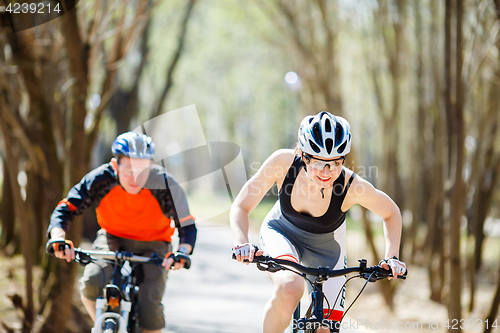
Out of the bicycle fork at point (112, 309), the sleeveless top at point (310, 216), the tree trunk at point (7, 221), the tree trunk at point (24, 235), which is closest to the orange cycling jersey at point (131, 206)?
the bicycle fork at point (112, 309)

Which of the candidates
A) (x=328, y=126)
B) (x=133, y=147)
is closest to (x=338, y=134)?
(x=328, y=126)

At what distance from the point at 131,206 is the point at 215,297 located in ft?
18.4

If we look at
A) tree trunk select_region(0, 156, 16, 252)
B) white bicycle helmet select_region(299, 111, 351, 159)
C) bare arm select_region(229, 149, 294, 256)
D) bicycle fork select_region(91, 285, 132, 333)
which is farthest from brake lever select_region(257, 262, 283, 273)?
tree trunk select_region(0, 156, 16, 252)

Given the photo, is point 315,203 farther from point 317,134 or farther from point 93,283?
point 93,283

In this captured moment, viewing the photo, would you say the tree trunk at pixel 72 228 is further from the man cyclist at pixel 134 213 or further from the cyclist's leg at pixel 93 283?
the cyclist's leg at pixel 93 283

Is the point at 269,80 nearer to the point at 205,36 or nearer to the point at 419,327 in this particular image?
the point at 205,36

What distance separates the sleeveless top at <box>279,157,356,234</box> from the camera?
12.0 feet

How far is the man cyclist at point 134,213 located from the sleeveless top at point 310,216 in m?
0.97

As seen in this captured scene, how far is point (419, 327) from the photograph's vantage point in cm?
903

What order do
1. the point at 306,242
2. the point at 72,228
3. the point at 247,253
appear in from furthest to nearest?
the point at 72,228 → the point at 306,242 → the point at 247,253

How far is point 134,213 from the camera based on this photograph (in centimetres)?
455

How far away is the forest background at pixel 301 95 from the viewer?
246 inches

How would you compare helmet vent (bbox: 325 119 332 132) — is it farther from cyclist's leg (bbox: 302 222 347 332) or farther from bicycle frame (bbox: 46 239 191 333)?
bicycle frame (bbox: 46 239 191 333)

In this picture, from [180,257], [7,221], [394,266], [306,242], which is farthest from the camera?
[7,221]
